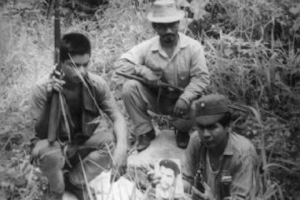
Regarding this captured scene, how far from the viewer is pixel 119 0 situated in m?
8.30

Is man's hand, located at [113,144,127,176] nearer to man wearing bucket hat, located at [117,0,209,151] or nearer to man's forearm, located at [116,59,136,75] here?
man wearing bucket hat, located at [117,0,209,151]

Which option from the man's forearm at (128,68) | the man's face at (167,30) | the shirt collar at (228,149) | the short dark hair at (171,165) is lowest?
the short dark hair at (171,165)

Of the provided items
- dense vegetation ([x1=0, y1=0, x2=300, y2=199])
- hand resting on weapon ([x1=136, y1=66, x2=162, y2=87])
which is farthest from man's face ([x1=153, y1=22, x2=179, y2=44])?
dense vegetation ([x1=0, y1=0, x2=300, y2=199])

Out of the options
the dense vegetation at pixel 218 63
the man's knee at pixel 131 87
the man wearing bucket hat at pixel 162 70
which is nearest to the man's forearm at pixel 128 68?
the man wearing bucket hat at pixel 162 70

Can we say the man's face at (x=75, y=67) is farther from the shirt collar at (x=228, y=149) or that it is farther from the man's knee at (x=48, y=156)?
the shirt collar at (x=228, y=149)


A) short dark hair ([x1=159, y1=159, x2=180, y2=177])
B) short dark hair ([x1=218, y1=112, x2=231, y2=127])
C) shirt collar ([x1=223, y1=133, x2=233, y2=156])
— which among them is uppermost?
short dark hair ([x1=218, y1=112, x2=231, y2=127])

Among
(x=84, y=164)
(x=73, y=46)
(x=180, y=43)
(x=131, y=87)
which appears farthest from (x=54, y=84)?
(x=180, y=43)

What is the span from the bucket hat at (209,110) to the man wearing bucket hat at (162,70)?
3.86 feet

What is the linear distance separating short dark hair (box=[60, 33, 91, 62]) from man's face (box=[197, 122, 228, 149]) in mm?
1097

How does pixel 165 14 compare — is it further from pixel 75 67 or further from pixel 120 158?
pixel 120 158

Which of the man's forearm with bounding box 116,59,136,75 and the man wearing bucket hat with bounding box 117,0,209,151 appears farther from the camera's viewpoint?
the man's forearm with bounding box 116,59,136,75

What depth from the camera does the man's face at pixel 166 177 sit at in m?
4.32

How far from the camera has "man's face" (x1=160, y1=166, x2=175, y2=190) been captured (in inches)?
170

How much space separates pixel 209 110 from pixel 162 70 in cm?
148
